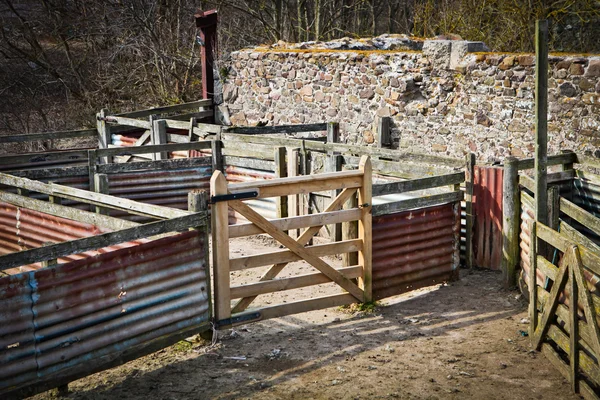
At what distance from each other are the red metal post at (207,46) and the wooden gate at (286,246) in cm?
1111

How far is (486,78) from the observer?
41.4 ft

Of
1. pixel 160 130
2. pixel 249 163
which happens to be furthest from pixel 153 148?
pixel 160 130

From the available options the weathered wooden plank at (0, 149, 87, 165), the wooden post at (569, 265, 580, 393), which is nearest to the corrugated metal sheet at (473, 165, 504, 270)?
the wooden post at (569, 265, 580, 393)

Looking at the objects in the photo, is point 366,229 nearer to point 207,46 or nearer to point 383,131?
point 383,131

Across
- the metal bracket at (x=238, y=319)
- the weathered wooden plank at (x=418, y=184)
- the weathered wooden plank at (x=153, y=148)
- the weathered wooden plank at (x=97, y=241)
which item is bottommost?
the metal bracket at (x=238, y=319)

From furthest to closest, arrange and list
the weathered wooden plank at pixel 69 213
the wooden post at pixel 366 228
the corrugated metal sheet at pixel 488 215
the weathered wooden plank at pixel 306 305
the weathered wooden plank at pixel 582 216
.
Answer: the corrugated metal sheet at pixel 488 215, the wooden post at pixel 366 228, the weathered wooden plank at pixel 306 305, the weathered wooden plank at pixel 69 213, the weathered wooden plank at pixel 582 216

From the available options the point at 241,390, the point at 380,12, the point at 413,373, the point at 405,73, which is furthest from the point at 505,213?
the point at 380,12

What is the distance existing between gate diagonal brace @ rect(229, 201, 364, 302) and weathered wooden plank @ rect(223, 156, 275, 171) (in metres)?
3.00

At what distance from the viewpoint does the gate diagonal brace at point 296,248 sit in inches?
266

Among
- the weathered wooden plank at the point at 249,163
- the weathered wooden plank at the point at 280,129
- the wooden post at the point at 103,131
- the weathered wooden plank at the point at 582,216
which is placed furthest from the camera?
the wooden post at the point at 103,131

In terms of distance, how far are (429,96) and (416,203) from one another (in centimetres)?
614

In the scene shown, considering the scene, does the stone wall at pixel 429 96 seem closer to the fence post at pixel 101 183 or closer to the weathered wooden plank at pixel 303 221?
the weathered wooden plank at pixel 303 221

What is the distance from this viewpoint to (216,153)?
423 inches

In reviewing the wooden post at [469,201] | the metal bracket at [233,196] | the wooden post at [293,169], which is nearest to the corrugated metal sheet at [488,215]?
the wooden post at [469,201]
